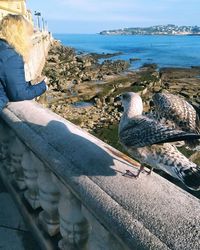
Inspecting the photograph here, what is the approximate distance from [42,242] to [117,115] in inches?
663

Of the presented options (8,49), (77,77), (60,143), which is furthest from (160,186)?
(77,77)

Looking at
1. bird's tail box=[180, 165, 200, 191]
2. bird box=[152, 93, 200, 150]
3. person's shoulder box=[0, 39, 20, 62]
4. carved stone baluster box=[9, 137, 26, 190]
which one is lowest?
carved stone baluster box=[9, 137, 26, 190]

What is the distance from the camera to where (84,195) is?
6.97ft

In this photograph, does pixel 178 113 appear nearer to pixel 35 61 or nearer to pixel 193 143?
pixel 193 143

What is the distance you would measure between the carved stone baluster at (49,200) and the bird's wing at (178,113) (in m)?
0.94

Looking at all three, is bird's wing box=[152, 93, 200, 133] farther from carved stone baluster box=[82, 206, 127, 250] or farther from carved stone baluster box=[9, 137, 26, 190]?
carved stone baluster box=[9, 137, 26, 190]

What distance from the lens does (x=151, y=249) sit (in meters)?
1.60

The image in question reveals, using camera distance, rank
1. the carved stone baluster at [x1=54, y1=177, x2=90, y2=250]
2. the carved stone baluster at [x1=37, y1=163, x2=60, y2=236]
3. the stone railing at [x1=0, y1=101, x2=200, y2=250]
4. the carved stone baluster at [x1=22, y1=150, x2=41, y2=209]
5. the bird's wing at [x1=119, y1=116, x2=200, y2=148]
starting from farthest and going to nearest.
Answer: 1. the carved stone baluster at [x1=22, y1=150, x2=41, y2=209]
2. the carved stone baluster at [x1=37, y1=163, x2=60, y2=236]
3. the carved stone baluster at [x1=54, y1=177, x2=90, y2=250]
4. the bird's wing at [x1=119, y1=116, x2=200, y2=148]
5. the stone railing at [x1=0, y1=101, x2=200, y2=250]

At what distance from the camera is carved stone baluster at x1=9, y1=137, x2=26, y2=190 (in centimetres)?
358

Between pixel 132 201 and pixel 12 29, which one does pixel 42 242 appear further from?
pixel 12 29

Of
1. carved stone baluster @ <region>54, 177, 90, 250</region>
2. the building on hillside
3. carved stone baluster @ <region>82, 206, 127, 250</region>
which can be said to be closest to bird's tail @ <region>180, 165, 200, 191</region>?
carved stone baluster @ <region>82, 206, 127, 250</region>

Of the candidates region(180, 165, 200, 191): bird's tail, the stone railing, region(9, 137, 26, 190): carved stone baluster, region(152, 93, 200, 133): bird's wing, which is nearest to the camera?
the stone railing

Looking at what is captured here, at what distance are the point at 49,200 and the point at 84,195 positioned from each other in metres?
0.75

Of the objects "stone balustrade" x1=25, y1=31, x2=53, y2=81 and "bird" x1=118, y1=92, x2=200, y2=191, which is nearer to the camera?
"bird" x1=118, y1=92, x2=200, y2=191
